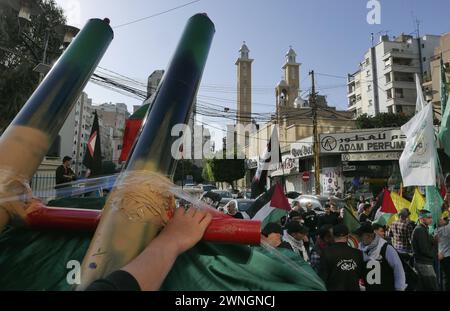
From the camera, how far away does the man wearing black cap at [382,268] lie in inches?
176

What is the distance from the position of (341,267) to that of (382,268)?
3.27 feet

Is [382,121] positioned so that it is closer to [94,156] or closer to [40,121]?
[94,156]

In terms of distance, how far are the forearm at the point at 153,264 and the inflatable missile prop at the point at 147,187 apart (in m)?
0.06

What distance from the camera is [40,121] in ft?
4.75

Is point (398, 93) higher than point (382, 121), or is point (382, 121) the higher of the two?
point (398, 93)

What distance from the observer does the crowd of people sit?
4055 mm

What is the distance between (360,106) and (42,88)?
61423 mm

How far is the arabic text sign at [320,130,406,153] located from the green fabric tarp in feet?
86.6

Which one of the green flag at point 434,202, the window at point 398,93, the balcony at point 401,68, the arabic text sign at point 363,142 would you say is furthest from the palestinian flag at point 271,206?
the balcony at point 401,68

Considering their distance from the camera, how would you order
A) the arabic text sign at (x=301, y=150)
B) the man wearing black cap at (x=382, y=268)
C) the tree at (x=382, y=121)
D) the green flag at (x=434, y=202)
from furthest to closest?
the tree at (x=382, y=121) → the arabic text sign at (x=301, y=150) → the green flag at (x=434, y=202) → the man wearing black cap at (x=382, y=268)

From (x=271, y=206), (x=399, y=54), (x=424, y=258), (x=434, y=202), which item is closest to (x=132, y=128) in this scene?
(x=271, y=206)

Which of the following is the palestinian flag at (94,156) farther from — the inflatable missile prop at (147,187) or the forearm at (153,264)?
the forearm at (153,264)

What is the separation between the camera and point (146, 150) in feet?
4.46
